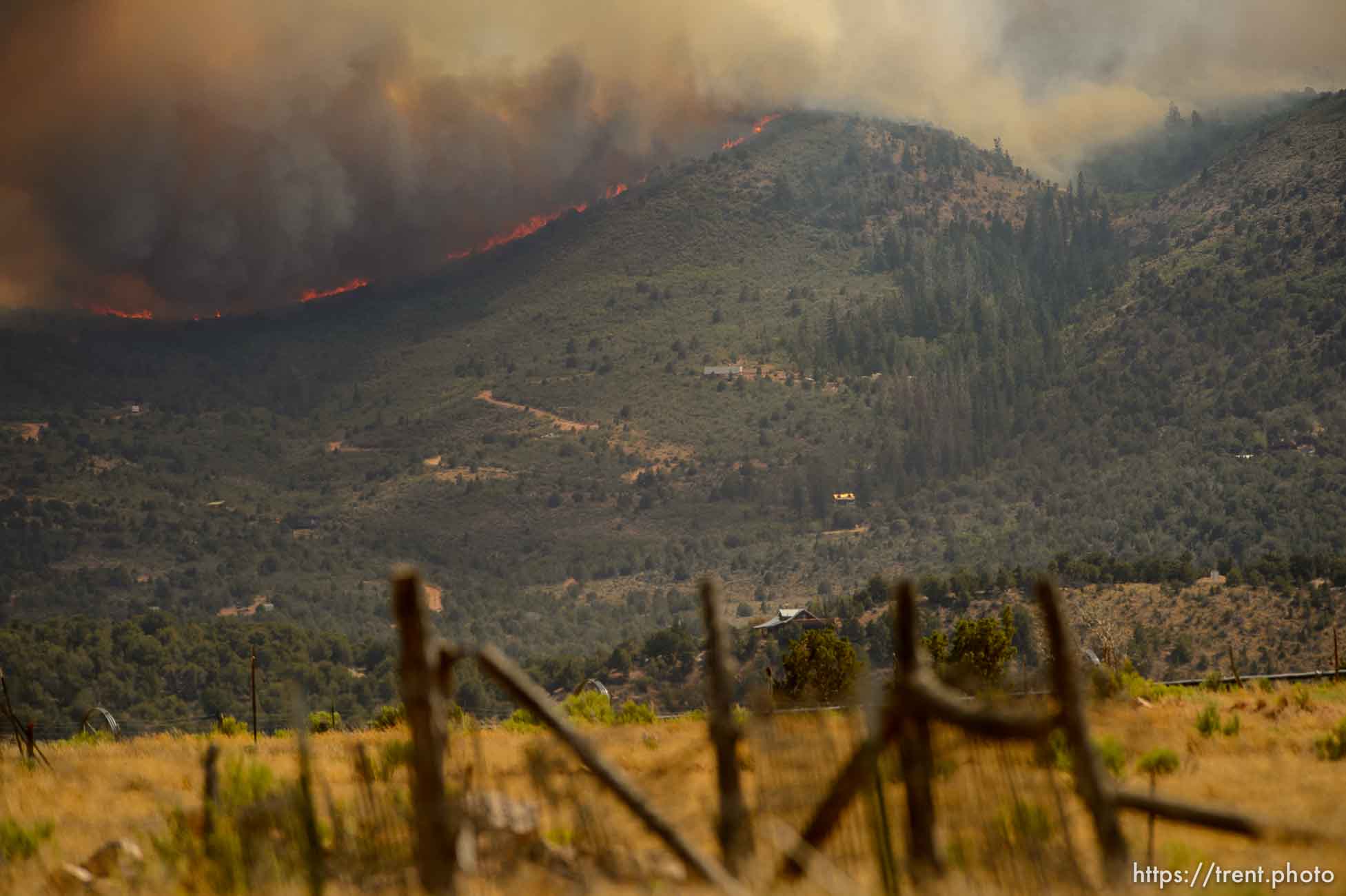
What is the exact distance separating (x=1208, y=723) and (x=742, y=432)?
132127 millimetres

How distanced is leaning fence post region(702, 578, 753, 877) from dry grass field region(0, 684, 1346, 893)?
211 millimetres

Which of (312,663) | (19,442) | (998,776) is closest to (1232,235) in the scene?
(312,663)

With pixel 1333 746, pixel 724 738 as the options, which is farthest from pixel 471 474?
pixel 724 738

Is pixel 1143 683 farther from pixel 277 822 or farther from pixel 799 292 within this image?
pixel 799 292

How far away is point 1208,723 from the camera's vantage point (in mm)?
18094

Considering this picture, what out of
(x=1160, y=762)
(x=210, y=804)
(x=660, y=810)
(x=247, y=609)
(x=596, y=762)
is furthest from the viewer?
(x=247, y=609)

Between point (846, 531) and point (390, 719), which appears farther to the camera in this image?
point (846, 531)

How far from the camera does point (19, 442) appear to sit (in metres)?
144

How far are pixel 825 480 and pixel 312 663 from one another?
215 ft

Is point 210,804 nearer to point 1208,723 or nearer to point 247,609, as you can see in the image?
point 1208,723

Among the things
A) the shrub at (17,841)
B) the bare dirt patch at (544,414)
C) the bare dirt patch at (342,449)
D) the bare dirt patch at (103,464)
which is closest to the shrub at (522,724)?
the shrub at (17,841)

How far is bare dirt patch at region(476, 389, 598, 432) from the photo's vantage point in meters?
155

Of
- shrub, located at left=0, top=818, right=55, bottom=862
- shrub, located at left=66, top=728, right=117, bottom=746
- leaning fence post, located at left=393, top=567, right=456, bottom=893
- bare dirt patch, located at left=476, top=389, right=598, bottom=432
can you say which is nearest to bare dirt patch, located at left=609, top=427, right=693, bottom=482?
bare dirt patch, located at left=476, top=389, right=598, bottom=432
